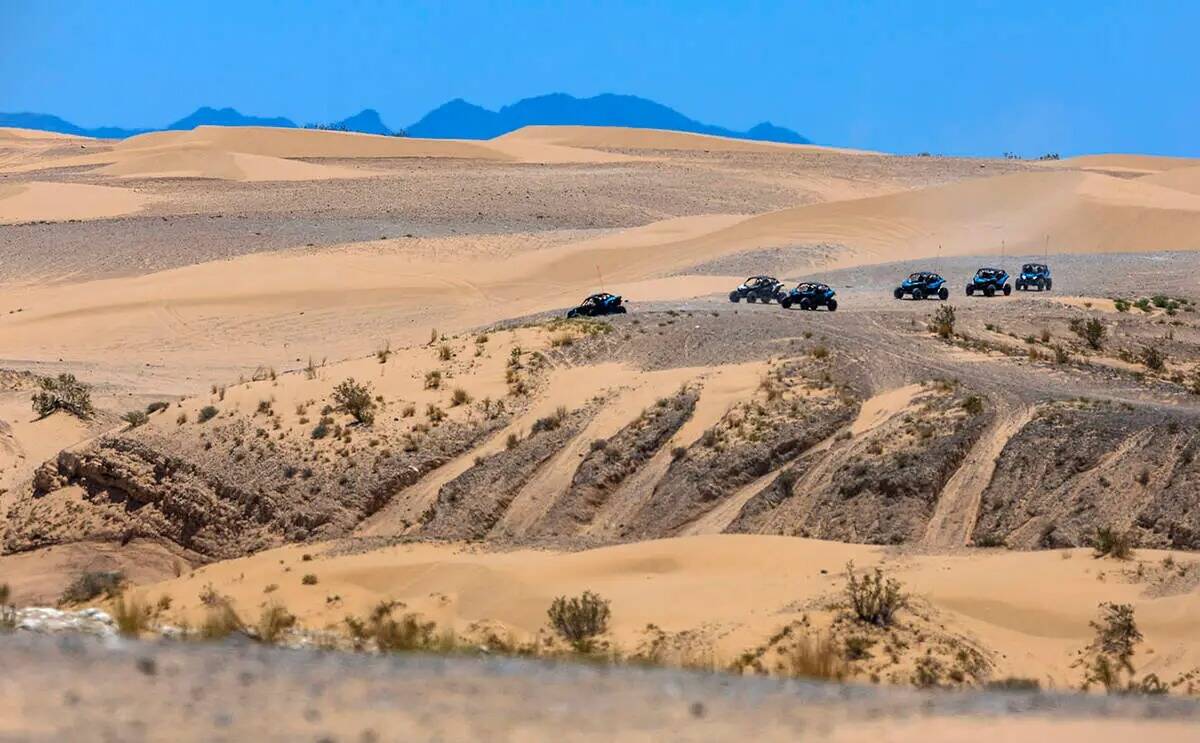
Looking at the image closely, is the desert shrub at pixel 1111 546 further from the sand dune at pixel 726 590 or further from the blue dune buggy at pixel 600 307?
the blue dune buggy at pixel 600 307

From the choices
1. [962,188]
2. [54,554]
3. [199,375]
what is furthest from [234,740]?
[962,188]

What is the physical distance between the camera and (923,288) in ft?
140

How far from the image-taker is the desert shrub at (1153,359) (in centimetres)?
2939

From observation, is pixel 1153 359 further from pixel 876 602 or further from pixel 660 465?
pixel 876 602

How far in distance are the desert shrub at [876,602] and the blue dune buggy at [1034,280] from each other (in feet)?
102

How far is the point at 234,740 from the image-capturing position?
25.7 ft

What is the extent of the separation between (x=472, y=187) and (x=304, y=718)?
78343 mm

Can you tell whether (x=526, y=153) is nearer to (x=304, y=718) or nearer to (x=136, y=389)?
(x=136, y=389)

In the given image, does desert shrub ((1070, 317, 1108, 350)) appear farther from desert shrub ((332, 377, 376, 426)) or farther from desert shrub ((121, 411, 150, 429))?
desert shrub ((121, 411, 150, 429))

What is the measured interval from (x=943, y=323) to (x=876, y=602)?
1769 centimetres

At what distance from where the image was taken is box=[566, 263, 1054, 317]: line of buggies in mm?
39156

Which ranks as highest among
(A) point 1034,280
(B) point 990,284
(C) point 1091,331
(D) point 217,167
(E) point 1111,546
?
(D) point 217,167

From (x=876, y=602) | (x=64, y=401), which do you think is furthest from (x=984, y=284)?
(x=876, y=602)

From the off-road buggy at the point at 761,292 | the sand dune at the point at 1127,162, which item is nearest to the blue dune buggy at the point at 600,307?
the off-road buggy at the point at 761,292
